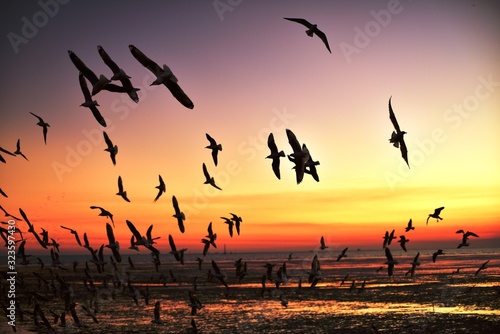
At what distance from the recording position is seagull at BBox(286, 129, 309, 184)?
51.0 feet

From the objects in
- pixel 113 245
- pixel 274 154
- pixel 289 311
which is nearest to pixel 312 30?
pixel 274 154

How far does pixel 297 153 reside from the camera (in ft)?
51.8

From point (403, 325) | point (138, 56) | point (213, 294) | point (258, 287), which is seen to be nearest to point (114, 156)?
point (138, 56)

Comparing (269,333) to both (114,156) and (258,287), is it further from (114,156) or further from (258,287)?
(258,287)

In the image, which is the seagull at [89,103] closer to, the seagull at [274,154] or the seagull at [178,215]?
the seagull at [274,154]

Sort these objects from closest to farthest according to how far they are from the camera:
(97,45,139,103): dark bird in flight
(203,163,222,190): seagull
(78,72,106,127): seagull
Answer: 1. (97,45,139,103): dark bird in flight
2. (78,72,106,127): seagull
3. (203,163,222,190): seagull

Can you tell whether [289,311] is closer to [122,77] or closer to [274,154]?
[274,154]

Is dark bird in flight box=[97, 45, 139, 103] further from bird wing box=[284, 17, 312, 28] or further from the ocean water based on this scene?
the ocean water

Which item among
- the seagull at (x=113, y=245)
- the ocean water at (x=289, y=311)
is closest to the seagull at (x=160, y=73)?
the seagull at (x=113, y=245)

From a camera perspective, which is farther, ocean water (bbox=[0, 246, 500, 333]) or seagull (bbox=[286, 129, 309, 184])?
ocean water (bbox=[0, 246, 500, 333])

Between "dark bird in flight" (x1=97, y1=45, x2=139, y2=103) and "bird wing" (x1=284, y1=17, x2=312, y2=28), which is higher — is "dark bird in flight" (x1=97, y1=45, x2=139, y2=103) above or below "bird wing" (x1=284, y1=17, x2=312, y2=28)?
below

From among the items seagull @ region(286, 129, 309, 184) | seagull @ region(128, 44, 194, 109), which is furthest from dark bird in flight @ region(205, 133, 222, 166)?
seagull @ region(128, 44, 194, 109)

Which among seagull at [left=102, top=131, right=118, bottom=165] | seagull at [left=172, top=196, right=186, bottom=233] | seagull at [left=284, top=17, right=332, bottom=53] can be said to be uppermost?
seagull at [left=284, top=17, right=332, bottom=53]

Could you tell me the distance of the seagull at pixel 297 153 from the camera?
51.0ft
